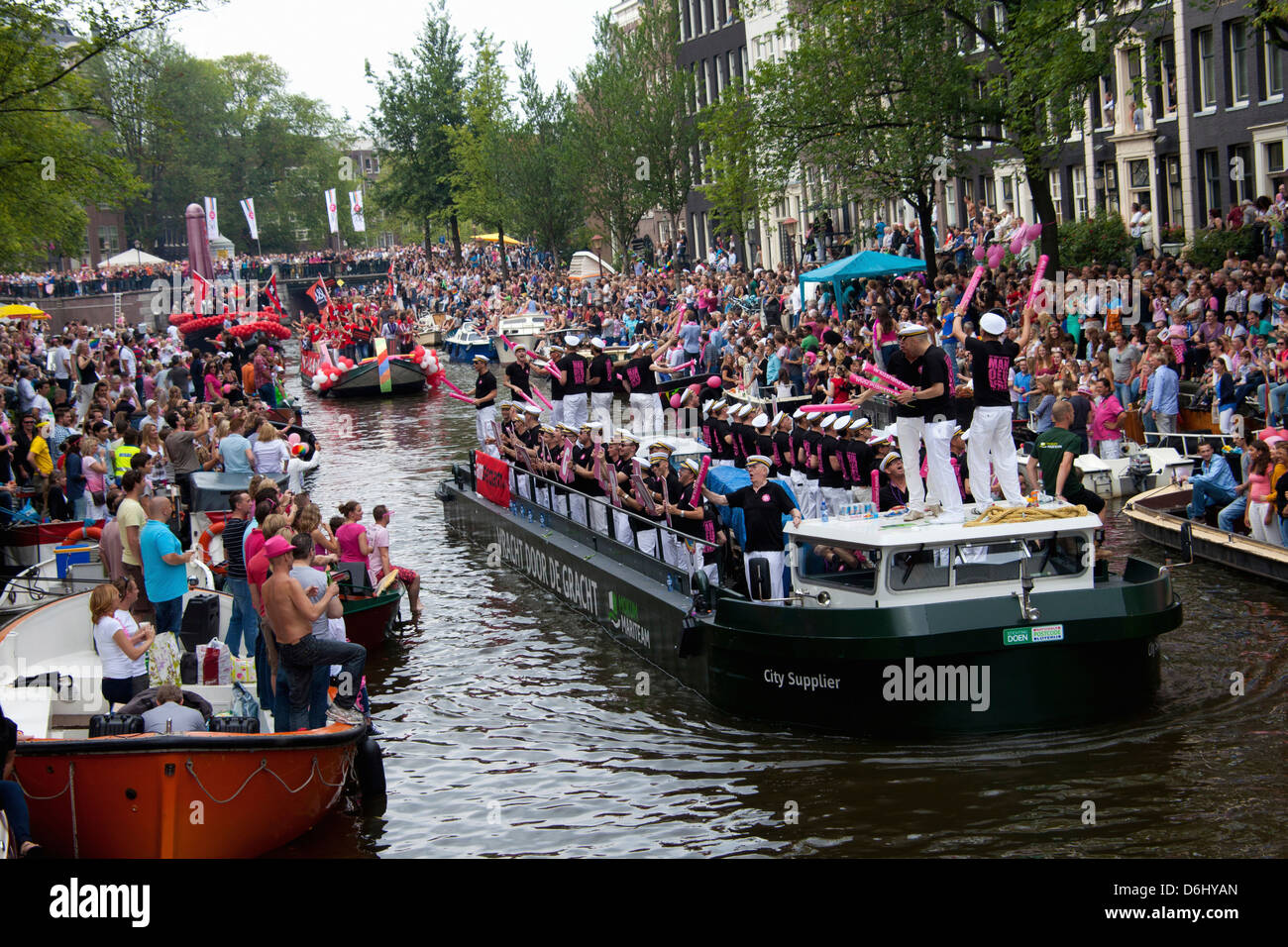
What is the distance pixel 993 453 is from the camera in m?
12.5

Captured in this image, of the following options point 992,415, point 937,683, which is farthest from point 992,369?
point 937,683

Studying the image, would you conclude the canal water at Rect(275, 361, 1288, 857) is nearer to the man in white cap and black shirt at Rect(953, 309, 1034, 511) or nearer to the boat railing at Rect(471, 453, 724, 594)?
the boat railing at Rect(471, 453, 724, 594)

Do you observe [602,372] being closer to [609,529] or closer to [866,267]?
[609,529]

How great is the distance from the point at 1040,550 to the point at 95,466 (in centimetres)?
1340

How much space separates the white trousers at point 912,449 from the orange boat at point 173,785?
16.1 ft

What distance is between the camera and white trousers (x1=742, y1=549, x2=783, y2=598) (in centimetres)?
1299

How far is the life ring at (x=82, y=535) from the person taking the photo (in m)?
17.5

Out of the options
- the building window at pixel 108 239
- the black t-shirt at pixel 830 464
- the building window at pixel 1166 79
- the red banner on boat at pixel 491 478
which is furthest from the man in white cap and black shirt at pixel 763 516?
the building window at pixel 108 239

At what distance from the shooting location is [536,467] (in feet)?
65.3

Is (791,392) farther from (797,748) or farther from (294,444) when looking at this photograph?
(797,748)

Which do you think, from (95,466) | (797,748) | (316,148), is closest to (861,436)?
(797,748)

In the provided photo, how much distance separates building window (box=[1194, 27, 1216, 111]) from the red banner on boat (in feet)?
64.9

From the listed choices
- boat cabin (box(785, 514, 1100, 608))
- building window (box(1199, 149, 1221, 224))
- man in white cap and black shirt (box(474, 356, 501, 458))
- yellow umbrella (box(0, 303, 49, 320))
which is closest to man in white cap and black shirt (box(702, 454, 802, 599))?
boat cabin (box(785, 514, 1100, 608))
